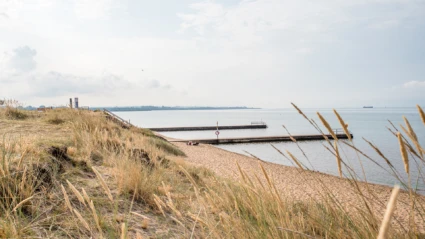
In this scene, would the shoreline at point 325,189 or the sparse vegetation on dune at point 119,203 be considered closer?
the shoreline at point 325,189

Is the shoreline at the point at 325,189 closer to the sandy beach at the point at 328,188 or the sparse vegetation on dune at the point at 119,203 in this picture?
the sandy beach at the point at 328,188

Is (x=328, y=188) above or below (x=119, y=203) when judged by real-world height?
above

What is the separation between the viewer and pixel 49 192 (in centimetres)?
352

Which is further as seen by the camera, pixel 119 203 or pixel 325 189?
pixel 119 203

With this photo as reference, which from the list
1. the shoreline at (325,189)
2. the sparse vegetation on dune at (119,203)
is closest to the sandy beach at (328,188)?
the shoreline at (325,189)

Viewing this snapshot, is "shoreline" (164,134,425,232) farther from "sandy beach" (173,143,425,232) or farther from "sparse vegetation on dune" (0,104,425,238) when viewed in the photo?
"sparse vegetation on dune" (0,104,425,238)

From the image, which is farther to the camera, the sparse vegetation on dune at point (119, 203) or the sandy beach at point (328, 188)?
the sparse vegetation on dune at point (119, 203)

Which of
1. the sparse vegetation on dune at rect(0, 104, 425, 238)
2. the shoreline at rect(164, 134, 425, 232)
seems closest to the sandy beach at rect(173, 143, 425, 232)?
the shoreline at rect(164, 134, 425, 232)

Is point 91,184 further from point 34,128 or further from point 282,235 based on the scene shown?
point 34,128

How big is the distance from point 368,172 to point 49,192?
2222cm

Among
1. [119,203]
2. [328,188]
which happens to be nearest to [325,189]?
[328,188]

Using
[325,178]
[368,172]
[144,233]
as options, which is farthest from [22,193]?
[368,172]

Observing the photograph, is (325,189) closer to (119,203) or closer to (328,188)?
(328,188)

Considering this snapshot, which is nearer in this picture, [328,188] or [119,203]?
[328,188]
